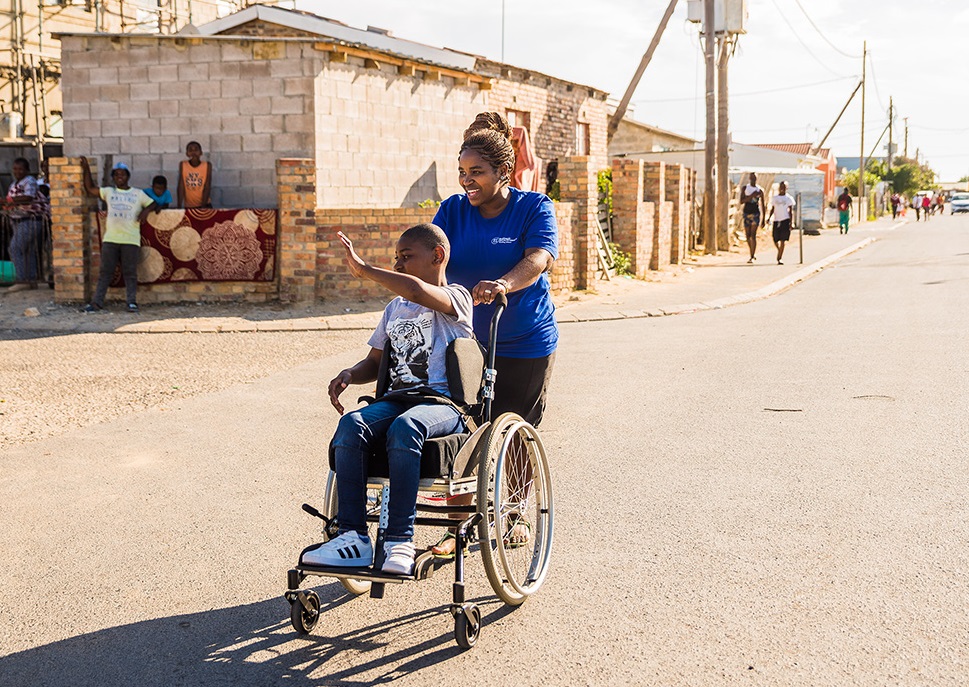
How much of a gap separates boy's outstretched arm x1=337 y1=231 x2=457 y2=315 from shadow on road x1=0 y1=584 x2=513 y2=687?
1.18 meters

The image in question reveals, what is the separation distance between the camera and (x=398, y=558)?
12.1ft

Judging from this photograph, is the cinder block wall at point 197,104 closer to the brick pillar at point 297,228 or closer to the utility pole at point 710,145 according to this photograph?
the brick pillar at point 297,228

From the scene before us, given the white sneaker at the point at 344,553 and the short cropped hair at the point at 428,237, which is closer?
the white sneaker at the point at 344,553

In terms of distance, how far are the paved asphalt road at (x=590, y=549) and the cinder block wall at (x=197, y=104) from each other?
251 inches

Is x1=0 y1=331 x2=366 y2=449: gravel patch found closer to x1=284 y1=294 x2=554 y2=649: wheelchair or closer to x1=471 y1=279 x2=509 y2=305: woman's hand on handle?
x1=284 y1=294 x2=554 y2=649: wheelchair

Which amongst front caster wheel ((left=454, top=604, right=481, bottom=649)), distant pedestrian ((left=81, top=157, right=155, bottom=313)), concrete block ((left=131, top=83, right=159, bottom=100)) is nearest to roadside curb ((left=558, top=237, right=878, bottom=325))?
distant pedestrian ((left=81, top=157, right=155, bottom=313))

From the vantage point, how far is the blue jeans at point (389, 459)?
12.2 ft

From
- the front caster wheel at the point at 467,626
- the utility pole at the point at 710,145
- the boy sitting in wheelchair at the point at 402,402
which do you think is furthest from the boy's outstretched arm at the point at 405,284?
the utility pole at the point at 710,145

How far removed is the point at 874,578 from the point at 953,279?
52.9ft

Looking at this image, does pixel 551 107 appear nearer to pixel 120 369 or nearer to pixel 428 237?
pixel 120 369

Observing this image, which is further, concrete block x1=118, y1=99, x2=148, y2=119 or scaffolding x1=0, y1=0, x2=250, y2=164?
scaffolding x1=0, y1=0, x2=250, y2=164

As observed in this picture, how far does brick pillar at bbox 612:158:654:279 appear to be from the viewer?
62.4 ft

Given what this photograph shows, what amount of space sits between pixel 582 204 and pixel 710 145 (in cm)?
1011

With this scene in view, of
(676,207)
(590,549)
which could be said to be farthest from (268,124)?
(590,549)
